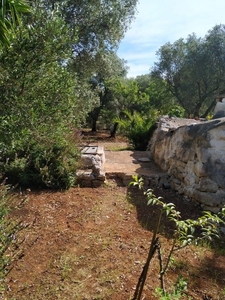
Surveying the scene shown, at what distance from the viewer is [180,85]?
56.2 feet

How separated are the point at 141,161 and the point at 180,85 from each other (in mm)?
12207

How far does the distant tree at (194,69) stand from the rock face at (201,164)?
12.0 m

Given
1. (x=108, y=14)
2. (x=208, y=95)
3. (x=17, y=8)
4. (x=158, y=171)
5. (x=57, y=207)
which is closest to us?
(x=17, y=8)

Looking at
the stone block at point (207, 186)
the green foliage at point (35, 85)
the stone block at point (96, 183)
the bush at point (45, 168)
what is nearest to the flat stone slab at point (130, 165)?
the stone block at point (96, 183)

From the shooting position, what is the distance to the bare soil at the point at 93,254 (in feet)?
7.25

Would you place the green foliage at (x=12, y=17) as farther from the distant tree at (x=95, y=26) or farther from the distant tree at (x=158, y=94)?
the distant tree at (x=158, y=94)

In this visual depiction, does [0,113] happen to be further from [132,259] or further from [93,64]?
[93,64]

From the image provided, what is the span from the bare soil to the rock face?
309mm

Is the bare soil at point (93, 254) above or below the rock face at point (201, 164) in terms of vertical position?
below

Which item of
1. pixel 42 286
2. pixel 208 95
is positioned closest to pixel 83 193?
pixel 42 286

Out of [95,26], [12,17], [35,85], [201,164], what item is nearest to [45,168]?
[35,85]

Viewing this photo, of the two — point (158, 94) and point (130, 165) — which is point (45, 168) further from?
point (158, 94)

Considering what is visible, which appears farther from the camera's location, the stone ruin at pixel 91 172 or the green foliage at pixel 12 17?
the stone ruin at pixel 91 172

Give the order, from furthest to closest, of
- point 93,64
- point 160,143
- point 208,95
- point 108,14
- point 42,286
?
point 208,95, point 93,64, point 108,14, point 160,143, point 42,286
